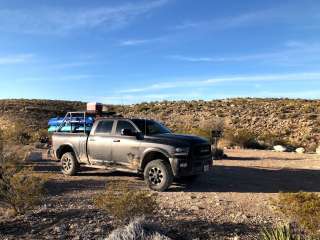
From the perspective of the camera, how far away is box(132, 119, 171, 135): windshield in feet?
46.4

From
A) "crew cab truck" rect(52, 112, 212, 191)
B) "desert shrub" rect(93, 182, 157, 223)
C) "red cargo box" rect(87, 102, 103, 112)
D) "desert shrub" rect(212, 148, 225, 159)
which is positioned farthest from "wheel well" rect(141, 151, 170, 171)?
"desert shrub" rect(212, 148, 225, 159)

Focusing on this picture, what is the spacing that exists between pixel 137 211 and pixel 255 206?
10.1ft

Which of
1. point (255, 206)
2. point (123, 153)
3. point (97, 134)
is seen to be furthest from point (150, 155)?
point (255, 206)

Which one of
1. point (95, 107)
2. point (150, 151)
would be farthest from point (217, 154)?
point (150, 151)

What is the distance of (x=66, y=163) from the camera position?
16016mm

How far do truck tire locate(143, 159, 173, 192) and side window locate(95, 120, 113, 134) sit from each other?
6.56ft

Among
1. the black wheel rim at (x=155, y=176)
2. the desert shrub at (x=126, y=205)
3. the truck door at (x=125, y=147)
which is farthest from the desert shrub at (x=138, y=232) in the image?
the truck door at (x=125, y=147)

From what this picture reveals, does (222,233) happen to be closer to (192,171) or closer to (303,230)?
(303,230)

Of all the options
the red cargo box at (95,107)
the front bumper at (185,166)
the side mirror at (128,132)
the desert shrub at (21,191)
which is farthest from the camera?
the red cargo box at (95,107)

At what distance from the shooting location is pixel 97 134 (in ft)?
48.8

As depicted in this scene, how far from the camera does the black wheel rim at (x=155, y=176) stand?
43.1 ft

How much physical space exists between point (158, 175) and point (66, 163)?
4.09 m

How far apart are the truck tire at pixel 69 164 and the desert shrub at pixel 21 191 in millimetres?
4375

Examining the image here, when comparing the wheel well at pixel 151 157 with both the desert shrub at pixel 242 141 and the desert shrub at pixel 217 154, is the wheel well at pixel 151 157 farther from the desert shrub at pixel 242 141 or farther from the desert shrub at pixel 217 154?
the desert shrub at pixel 242 141
